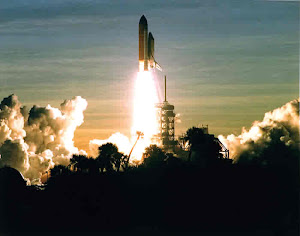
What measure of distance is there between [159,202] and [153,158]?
2315cm

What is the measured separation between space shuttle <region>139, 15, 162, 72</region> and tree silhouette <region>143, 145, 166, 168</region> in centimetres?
1799

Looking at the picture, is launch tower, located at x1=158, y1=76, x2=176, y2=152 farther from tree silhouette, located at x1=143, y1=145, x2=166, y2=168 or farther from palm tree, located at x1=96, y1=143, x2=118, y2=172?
palm tree, located at x1=96, y1=143, x2=118, y2=172

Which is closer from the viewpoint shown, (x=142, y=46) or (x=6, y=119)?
(x=142, y=46)

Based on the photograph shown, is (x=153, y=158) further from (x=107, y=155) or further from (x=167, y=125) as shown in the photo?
(x=167, y=125)

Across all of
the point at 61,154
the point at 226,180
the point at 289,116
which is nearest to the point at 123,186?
the point at 226,180

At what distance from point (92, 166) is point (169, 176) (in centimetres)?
1227

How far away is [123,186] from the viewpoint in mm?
93438

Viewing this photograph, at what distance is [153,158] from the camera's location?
4508 inches

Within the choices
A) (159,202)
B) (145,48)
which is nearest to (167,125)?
(145,48)

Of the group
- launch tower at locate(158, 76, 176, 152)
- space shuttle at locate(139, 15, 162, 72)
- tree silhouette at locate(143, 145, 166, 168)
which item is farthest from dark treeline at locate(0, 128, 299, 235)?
launch tower at locate(158, 76, 176, 152)

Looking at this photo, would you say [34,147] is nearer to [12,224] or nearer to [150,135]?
[150,135]

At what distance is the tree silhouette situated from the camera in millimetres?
109000

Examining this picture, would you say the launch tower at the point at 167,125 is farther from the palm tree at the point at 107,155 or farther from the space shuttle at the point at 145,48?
the palm tree at the point at 107,155

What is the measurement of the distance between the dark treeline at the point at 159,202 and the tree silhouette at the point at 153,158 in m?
8.52
